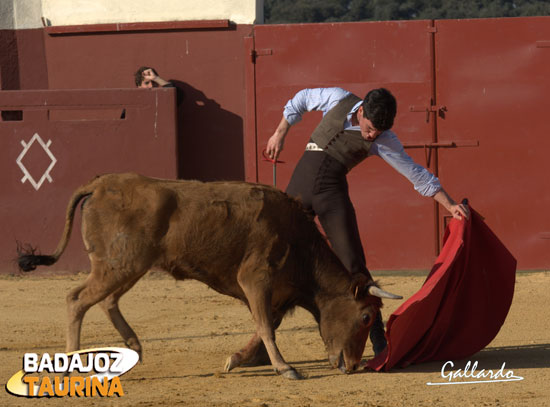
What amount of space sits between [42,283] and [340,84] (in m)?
3.56

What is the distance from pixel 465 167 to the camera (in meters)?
10.4

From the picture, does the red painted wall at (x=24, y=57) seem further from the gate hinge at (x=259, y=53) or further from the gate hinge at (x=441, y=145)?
the gate hinge at (x=441, y=145)

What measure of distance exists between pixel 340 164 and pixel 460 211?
76 cm

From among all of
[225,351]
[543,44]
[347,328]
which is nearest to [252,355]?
[347,328]

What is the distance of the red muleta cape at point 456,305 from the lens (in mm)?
6031

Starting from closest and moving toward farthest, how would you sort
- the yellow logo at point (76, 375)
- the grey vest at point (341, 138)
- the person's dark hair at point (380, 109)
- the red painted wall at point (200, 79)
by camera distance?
the yellow logo at point (76, 375) < the person's dark hair at point (380, 109) < the grey vest at point (341, 138) < the red painted wall at point (200, 79)

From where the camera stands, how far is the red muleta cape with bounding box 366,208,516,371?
19.8ft

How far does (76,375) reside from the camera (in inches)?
222

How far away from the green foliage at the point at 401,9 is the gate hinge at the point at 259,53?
2044 centimetres

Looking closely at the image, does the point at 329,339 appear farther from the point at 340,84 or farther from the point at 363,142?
the point at 340,84

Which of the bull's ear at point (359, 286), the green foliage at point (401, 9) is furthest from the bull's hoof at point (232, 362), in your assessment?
the green foliage at point (401, 9)

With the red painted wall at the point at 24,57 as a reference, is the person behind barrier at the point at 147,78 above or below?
below

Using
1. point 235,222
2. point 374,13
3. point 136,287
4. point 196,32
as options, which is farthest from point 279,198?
point 374,13

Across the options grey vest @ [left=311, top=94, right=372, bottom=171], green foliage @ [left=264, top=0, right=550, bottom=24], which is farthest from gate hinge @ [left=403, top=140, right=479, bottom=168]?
green foliage @ [left=264, top=0, right=550, bottom=24]
